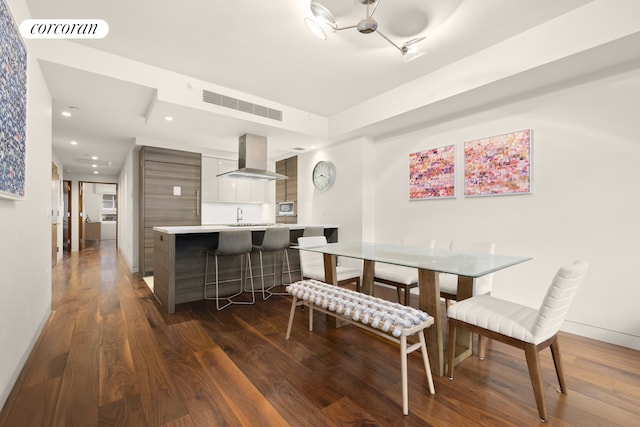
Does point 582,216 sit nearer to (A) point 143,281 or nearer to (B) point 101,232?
(A) point 143,281

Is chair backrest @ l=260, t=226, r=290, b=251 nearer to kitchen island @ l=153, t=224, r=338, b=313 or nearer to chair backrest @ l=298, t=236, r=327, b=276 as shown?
kitchen island @ l=153, t=224, r=338, b=313

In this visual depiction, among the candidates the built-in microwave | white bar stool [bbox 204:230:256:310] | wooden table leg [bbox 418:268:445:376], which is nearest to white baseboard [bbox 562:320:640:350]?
wooden table leg [bbox 418:268:445:376]

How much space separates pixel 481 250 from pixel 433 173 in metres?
1.34

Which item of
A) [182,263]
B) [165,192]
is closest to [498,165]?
[182,263]

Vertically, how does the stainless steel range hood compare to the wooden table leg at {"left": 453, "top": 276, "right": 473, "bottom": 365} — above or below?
above

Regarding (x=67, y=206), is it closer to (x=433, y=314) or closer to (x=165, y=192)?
(x=165, y=192)

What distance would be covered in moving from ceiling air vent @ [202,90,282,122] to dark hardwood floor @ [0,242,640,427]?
2.53m

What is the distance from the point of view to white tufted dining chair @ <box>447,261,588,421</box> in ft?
4.54

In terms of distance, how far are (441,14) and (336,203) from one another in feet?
10.0

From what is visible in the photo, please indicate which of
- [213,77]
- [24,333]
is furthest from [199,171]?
[24,333]

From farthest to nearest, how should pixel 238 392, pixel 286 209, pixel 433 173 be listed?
pixel 286 209
pixel 433 173
pixel 238 392

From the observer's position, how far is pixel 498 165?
2980 millimetres

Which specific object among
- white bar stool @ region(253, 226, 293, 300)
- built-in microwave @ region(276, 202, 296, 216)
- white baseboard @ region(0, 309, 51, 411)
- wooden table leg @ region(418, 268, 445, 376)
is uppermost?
built-in microwave @ region(276, 202, 296, 216)

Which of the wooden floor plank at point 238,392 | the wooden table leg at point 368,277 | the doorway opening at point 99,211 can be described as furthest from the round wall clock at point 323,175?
the doorway opening at point 99,211
